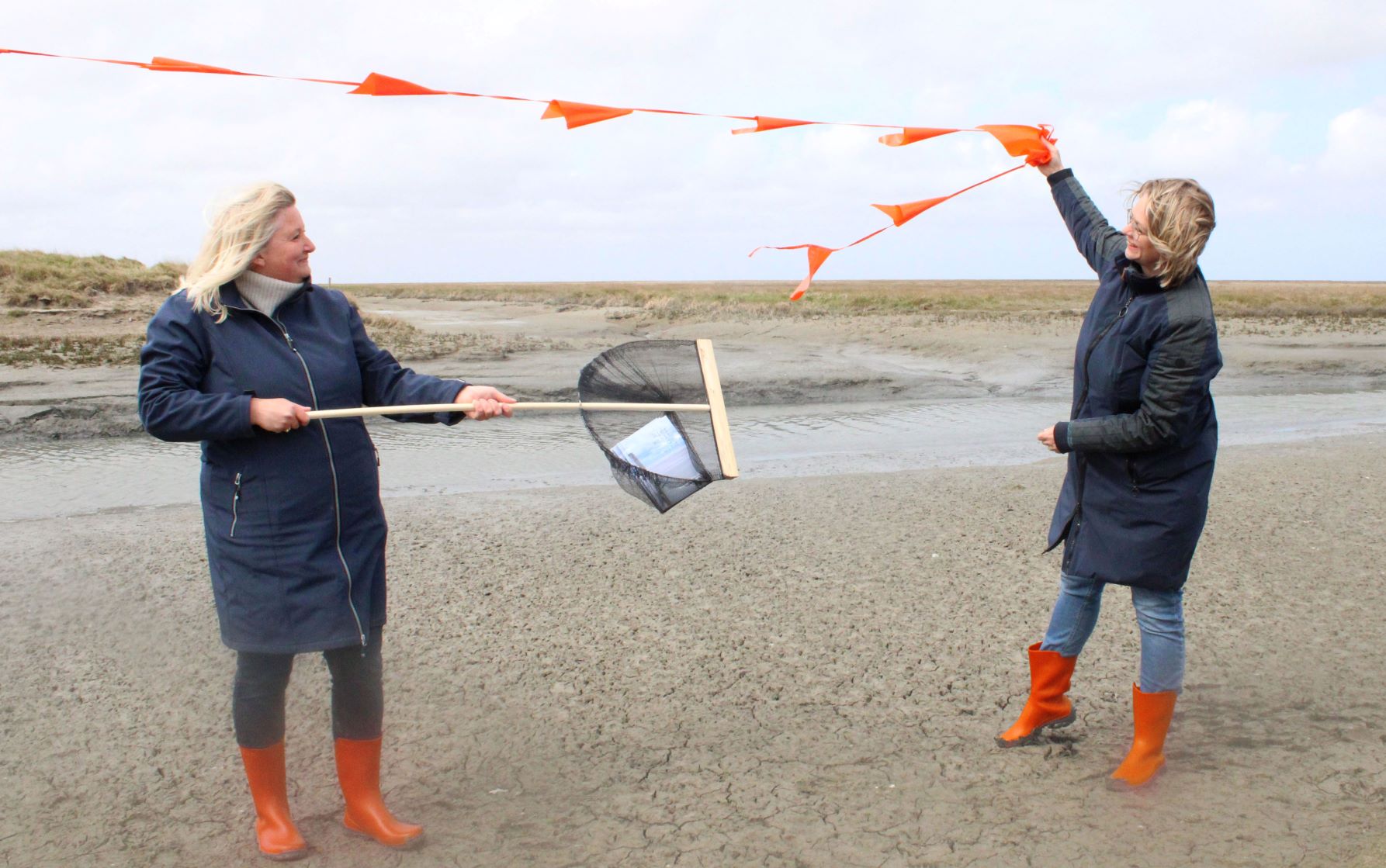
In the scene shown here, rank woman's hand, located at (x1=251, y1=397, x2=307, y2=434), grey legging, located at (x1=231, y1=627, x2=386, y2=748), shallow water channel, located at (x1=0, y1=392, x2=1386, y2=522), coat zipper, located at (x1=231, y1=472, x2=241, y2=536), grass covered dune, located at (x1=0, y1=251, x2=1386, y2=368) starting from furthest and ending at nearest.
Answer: grass covered dune, located at (x1=0, y1=251, x2=1386, y2=368)
shallow water channel, located at (x1=0, y1=392, x2=1386, y2=522)
grey legging, located at (x1=231, y1=627, x2=386, y2=748)
coat zipper, located at (x1=231, y1=472, x2=241, y2=536)
woman's hand, located at (x1=251, y1=397, x2=307, y2=434)

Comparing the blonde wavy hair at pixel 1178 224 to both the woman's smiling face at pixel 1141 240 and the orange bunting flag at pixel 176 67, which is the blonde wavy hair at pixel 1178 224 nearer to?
the woman's smiling face at pixel 1141 240

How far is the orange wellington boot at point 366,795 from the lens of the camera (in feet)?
9.66

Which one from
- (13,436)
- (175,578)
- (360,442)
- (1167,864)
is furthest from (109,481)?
(1167,864)

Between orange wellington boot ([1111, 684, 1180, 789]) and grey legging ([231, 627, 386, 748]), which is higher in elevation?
grey legging ([231, 627, 386, 748])

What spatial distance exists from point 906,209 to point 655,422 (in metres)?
1.35

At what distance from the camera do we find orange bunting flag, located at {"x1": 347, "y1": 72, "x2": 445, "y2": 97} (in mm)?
3512

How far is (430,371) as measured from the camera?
1561 centimetres

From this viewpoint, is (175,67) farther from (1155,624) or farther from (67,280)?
(67,280)

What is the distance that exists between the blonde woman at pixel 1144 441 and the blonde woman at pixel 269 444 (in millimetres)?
1696

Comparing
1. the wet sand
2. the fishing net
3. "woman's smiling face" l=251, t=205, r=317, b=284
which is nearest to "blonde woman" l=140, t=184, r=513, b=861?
"woman's smiling face" l=251, t=205, r=317, b=284

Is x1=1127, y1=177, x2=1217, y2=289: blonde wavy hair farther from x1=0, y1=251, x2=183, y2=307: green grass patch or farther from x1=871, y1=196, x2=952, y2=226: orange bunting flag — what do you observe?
x1=0, y1=251, x2=183, y2=307: green grass patch

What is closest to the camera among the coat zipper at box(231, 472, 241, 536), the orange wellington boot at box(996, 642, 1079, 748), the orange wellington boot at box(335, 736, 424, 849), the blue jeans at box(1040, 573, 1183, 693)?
the coat zipper at box(231, 472, 241, 536)

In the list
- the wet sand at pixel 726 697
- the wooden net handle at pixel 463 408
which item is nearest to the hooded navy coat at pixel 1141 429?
the wet sand at pixel 726 697

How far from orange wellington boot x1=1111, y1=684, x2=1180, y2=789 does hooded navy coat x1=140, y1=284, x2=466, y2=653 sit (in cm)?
223
